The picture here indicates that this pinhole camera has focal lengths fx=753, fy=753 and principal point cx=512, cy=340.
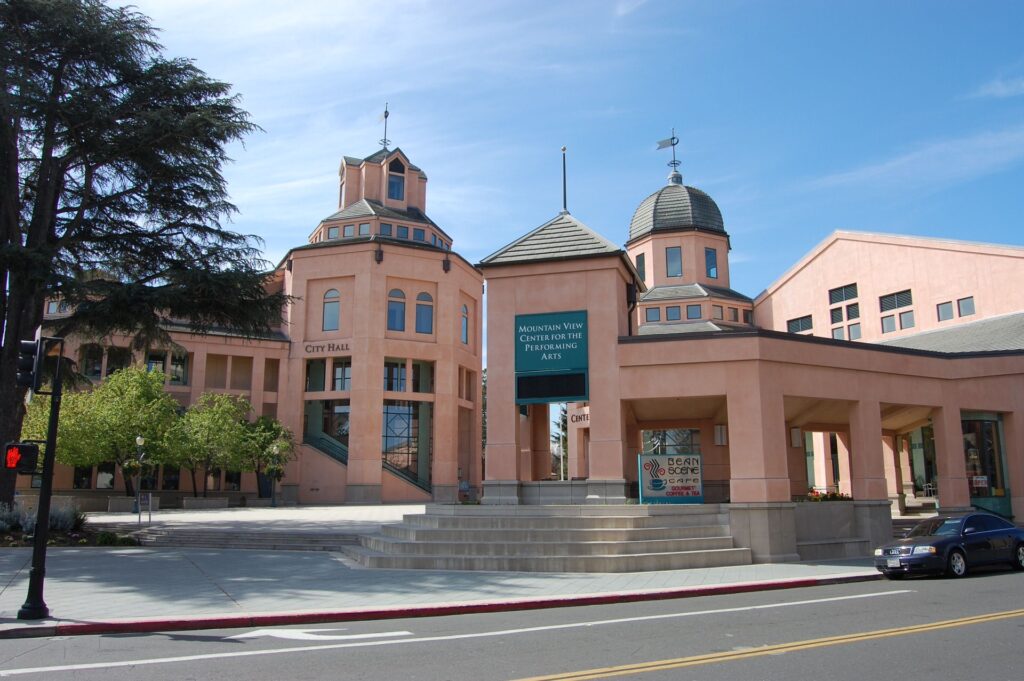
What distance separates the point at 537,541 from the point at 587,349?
5.53m

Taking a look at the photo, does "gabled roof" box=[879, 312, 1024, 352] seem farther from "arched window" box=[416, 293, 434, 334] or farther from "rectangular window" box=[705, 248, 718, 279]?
"arched window" box=[416, 293, 434, 334]

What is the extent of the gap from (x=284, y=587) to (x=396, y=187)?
37670mm

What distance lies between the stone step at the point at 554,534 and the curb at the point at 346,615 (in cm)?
320

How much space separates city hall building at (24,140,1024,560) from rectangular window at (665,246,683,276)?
0.14 m

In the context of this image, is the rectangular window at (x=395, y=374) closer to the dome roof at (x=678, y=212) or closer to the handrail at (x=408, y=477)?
the handrail at (x=408, y=477)

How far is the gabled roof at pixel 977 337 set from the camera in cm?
2606

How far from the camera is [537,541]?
16.3 m

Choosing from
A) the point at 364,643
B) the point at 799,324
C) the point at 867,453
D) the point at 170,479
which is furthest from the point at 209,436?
the point at 799,324

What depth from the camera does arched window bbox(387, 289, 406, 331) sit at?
142 feet

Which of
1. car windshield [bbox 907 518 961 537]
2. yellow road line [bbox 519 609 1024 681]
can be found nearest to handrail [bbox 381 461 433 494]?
car windshield [bbox 907 518 961 537]

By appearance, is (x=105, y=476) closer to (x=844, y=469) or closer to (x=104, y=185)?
(x=104, y=185)

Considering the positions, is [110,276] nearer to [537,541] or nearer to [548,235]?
[548,235]

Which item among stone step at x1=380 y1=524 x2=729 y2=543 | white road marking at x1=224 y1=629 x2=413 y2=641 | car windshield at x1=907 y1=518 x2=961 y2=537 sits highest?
car windshield at x1=907 y1=518 x2=961 y2=537

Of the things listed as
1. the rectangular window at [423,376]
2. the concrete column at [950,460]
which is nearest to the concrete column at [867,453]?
the concrete column at [950,460]
